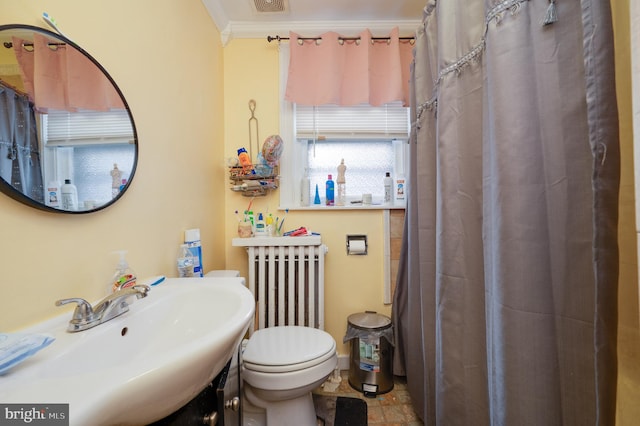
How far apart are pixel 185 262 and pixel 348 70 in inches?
56.7

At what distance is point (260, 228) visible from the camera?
1.53 metres

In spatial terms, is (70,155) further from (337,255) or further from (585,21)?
(337,255)

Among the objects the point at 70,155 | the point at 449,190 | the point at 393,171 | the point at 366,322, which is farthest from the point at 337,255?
the point at 70,155

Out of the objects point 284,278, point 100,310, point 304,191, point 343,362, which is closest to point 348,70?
point 304,191

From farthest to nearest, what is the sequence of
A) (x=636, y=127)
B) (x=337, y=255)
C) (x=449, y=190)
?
(x=337, y=255), (x=449, y=190), (x=636, y=127)

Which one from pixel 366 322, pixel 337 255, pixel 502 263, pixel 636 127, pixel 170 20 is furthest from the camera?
pixel 337 255

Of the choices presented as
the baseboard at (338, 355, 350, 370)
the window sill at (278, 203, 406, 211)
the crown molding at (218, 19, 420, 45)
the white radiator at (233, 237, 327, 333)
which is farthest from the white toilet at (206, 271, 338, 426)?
the crown molding at (218, 19, 420, 45)

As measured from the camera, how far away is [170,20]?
1.08 m

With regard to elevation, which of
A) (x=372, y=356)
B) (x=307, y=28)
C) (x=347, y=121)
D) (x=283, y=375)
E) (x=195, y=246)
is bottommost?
(x=372, y=356)

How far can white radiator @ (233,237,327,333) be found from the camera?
57.7 inches

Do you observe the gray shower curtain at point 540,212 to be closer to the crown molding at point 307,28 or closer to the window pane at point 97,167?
the crown molding at point 307,28

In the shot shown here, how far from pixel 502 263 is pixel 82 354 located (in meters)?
0.97

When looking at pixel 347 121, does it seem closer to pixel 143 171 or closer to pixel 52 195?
pixel 143 171

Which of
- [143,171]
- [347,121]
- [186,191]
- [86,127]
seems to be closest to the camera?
[86,127]
